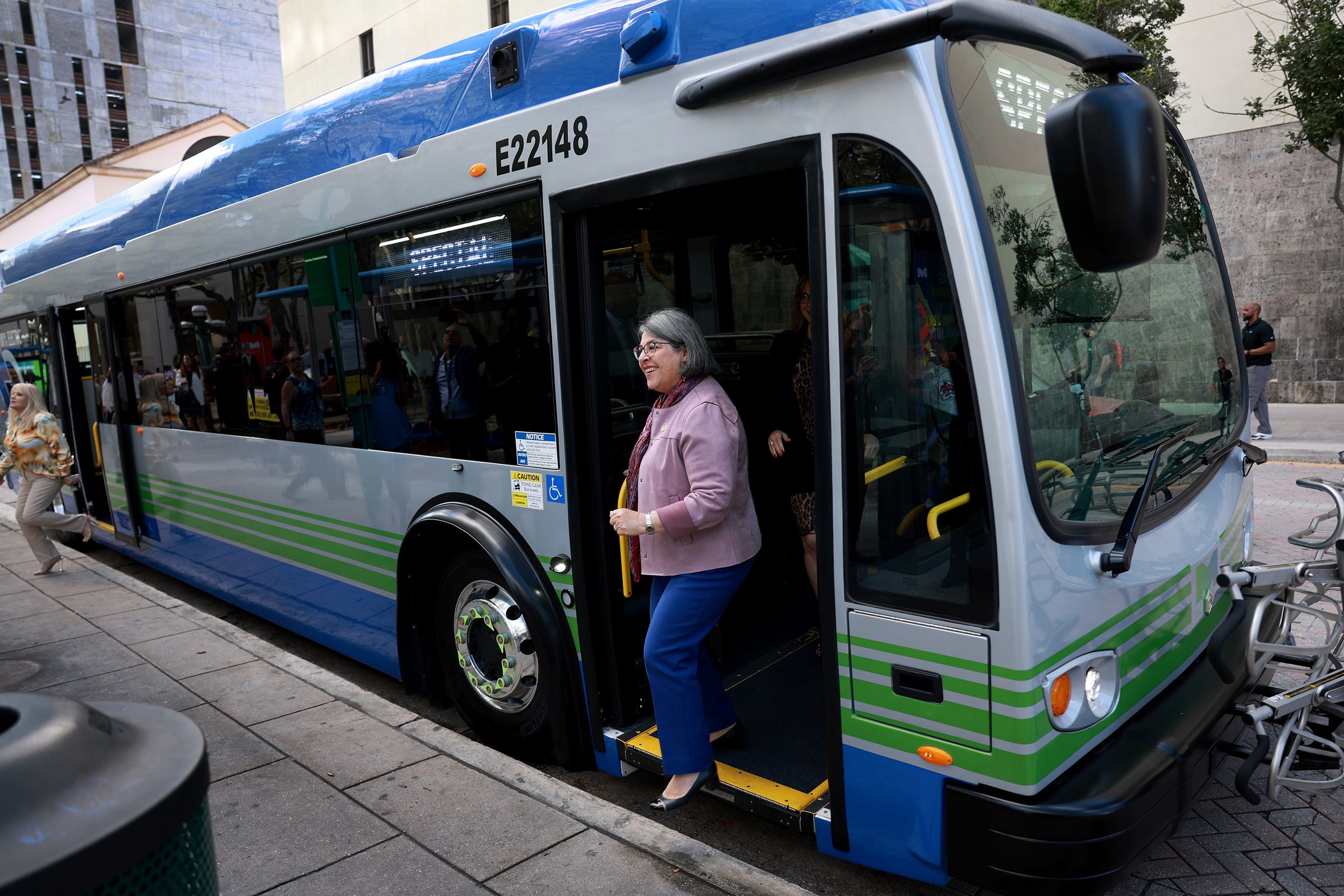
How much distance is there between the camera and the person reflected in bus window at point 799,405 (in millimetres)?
4219

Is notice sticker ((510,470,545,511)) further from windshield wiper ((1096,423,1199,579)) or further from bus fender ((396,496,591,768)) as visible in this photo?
windshield wiper ((1096,423,1199,579))

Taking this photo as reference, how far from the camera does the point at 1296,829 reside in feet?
10.5

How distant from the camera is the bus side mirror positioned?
204 cm

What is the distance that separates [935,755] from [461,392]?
7.80ft

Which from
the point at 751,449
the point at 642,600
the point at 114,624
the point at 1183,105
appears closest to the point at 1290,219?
the point at 1183,105

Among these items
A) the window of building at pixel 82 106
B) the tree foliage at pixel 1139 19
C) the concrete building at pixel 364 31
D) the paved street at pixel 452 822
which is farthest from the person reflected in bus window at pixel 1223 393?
the window of building at pixel 82 106

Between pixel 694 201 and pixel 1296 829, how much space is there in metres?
3.31

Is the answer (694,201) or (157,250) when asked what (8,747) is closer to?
(694,201)

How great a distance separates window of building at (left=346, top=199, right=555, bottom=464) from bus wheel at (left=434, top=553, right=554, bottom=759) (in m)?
0.58

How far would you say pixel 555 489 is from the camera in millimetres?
3545

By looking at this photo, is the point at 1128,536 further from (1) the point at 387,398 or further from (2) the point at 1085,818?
(1) the point at 387,398

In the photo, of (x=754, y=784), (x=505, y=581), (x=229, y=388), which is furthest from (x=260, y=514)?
(x=754, y=784)

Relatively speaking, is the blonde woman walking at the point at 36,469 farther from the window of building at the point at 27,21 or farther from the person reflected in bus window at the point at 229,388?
the window of building at the point at 27,21

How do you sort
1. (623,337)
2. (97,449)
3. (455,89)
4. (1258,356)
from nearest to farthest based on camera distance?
1. (623,337)
2. (455,89)
3. (97,449)
4. (1258,356)
